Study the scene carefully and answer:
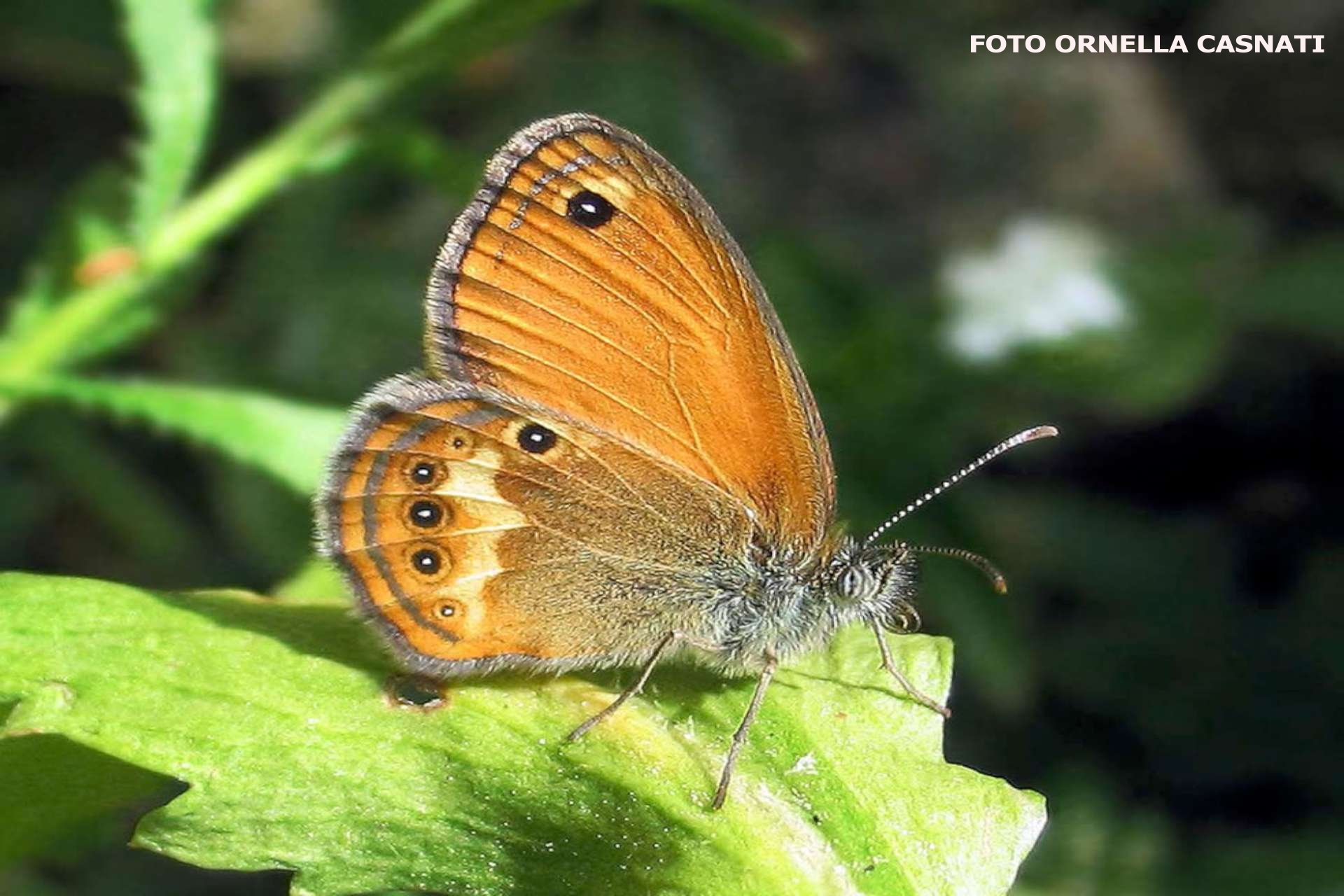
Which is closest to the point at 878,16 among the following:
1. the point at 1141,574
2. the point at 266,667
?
the point at 1141,574

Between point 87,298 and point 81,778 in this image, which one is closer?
point 81,778

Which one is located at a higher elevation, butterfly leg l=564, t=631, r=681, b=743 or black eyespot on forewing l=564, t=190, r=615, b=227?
black eyespot on forewing l=564, t=190, r=615, b=227

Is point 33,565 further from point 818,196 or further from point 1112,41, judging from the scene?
point 1112,41

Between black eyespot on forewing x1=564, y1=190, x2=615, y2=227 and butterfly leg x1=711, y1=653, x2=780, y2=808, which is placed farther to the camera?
black eyespot on forewing x1=564, y1=190, x2=615, y2=227

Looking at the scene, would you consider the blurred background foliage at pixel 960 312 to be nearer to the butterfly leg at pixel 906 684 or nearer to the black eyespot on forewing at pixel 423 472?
the black eyespot on forewing at pixel 423 472

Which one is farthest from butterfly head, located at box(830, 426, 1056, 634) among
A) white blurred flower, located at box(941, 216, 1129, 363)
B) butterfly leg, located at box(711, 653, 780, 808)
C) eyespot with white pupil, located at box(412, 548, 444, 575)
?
white blurred flower, located at box(941, 216, 1129, 363)

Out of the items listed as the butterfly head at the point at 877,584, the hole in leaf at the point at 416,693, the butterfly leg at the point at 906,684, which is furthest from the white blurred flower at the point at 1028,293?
the hole in leaf at the point at 416,693

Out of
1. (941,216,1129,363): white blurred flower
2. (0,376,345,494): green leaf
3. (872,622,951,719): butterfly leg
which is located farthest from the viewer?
(941,216,1129,363): white blurred flower

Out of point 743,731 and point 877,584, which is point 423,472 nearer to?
point 743,731

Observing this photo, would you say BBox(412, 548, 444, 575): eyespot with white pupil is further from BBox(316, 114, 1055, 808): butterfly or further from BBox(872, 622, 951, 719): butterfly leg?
BBox(872, 622, 951, 719): butterfly leg
